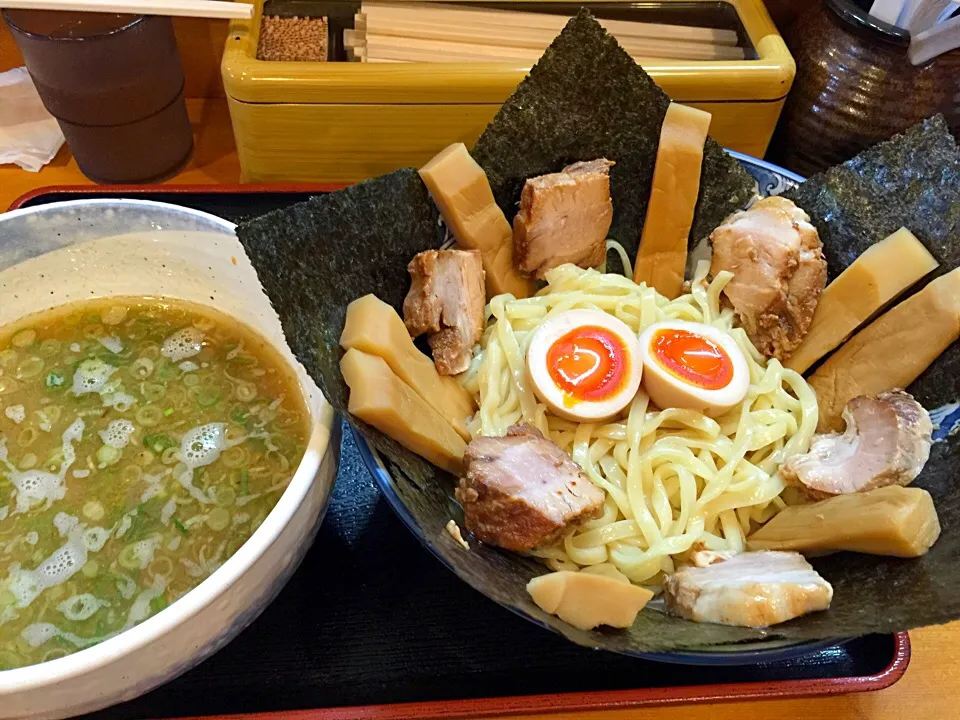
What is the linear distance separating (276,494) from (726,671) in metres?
0.90

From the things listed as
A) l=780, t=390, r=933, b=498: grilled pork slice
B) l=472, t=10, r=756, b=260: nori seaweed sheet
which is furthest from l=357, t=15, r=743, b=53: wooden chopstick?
l=780, t=390, r=933, b=498: grilled pork slice

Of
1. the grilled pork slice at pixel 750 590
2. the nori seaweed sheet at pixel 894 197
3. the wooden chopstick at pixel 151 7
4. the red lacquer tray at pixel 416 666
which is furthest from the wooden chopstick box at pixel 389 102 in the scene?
the grilled pork slice at pixel 750 590

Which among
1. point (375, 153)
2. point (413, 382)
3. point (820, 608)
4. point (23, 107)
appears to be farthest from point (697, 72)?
point (23, 107)

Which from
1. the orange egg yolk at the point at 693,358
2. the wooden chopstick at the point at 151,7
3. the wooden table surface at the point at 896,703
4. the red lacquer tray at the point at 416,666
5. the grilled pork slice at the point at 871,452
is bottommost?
the red lacquer tray at the point at 416,666

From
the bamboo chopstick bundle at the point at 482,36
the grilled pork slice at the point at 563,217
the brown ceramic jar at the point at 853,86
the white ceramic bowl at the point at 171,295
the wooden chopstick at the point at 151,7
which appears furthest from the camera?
the bamboo chopstick bundle at the point at 482,36

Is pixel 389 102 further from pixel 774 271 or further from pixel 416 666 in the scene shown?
pixel 416 666

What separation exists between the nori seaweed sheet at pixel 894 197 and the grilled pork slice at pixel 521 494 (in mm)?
879

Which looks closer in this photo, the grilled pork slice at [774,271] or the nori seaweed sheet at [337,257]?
the nori seaweed sheet at [337,257]

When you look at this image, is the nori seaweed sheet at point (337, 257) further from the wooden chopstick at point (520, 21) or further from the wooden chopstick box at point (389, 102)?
the wooden chopstick at point (520, 21)

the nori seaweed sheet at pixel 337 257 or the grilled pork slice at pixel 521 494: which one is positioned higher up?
the nori seaweed sheet at pixel 337 257

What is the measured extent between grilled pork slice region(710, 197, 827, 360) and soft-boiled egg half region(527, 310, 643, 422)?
31cm

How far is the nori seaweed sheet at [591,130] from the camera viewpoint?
170 centimetres

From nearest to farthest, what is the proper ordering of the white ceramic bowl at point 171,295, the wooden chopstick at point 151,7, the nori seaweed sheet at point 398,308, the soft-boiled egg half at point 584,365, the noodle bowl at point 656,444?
1. the white ceramic bowl at point 171,295
2. the nori seaweed sheet at point 398,308
3. the noodle bowl at point 656,444
4. the soft-boiled egg half at point 584,365
5. the wooden chopstick at point 151,7

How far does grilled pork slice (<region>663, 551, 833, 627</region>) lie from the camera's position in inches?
47.3
